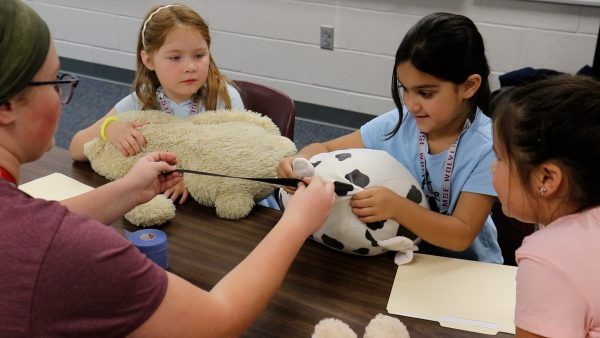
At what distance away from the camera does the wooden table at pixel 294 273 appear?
1107mm

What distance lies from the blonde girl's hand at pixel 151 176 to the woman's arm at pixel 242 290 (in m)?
0.40

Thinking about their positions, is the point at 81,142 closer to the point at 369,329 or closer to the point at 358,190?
the point at 358,190

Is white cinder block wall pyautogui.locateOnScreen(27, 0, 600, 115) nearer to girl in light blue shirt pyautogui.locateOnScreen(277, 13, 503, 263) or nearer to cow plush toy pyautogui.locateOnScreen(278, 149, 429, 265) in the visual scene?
girl in light blue shirt pyautogui.locateOnScreen(277, 13, 503, 263)

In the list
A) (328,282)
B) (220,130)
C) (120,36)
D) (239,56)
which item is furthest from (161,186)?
(120,36)

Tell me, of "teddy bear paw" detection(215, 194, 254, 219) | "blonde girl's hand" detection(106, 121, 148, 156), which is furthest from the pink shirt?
"blonde girl's hand" detection(106, 121, 148, 156)

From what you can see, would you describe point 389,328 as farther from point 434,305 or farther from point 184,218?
point 184,218

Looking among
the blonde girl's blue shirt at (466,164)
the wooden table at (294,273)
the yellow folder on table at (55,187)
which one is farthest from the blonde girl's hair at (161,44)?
the blonde girl's blue shirt at (466,164)

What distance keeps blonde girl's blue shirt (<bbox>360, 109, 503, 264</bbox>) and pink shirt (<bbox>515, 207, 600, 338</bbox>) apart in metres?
0.47

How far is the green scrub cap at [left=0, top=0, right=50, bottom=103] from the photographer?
79 centimetres

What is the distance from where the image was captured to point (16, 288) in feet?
A: 2.43

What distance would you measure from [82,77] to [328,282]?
3.96m

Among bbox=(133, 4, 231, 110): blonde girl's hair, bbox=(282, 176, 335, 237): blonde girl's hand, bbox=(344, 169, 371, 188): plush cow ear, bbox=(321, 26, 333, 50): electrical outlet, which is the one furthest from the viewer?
bbox=(321, 26, 333, 50): electrical outlet

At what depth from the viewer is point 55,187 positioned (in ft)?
5.17

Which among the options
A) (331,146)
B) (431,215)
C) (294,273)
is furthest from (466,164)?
(294,273)
